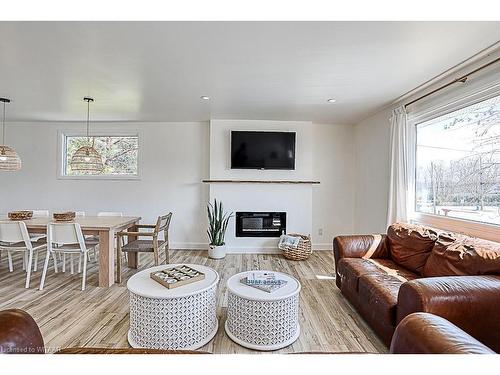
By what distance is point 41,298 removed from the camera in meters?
2.97

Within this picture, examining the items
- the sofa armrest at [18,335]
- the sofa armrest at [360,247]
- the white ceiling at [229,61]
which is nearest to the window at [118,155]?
the white ceiling at [229,61]

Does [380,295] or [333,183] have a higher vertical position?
[333,183]

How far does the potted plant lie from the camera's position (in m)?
4.70

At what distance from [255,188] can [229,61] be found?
2802 mm

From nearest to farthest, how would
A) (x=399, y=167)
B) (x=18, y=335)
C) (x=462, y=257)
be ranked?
(x=18, y=335), (x=462, y=257), (x=399, y=167)

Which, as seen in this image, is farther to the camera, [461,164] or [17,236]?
[17,236]

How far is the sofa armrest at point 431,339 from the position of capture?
3.28 feet

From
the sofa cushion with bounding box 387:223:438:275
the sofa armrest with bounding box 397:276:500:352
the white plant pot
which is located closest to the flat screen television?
the white plant pot

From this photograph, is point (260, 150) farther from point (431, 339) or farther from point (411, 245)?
point (431, 339)

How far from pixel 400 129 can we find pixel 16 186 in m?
6.91

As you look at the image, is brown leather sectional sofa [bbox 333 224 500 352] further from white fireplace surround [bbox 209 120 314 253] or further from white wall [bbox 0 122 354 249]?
white wall [bbox 0 122 354 249]

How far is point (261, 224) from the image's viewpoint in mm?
5113

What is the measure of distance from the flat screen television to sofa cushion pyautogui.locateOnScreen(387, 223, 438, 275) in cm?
230

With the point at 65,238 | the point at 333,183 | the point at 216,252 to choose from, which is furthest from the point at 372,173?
the point at 65,238
